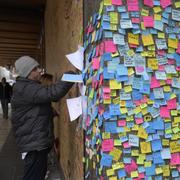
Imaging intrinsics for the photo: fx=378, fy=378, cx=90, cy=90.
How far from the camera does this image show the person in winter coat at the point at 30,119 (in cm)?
402

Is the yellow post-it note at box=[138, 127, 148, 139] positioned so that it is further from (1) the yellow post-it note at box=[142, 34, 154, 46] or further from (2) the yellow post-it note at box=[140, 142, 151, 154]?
(1) the yellow post-it note at box=[142, 34, 154, 46]

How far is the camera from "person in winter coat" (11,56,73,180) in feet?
13.2

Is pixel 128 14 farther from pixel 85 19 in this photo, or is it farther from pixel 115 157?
pixel 115 157

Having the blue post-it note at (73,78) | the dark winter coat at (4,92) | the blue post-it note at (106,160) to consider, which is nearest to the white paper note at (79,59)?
the blue post-it note at (73,78)

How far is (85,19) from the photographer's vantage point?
3.29 metres

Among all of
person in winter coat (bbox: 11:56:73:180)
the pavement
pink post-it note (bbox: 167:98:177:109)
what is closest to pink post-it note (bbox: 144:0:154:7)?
pink post-it note (bbox: 167:98:177:109)

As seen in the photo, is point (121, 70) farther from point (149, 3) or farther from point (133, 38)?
point (149, 3)

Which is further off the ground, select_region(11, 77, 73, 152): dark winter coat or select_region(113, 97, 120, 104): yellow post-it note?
select_region(113, 97, 120, 104): yellow post-it note

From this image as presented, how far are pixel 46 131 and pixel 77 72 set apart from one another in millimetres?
970

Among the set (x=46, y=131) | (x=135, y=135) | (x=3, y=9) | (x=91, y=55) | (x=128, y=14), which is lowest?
(x=46, y=131)

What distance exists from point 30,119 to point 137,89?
1.75m

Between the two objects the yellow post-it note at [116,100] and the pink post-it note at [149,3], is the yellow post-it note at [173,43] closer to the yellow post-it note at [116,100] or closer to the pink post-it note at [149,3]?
the pink post-it note at [149,3]

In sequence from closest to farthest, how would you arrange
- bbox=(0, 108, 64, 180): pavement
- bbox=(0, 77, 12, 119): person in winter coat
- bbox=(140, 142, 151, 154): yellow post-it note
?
bbox=(140, 142, 151, 154): yellow post-it note
bbox=(0, 108, 64, 180): pavement
bbox=(0, 77, 12, 119): person in winter coat

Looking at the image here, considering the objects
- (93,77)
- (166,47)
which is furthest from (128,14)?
(93,77)
